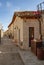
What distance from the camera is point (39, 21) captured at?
47.0 feet

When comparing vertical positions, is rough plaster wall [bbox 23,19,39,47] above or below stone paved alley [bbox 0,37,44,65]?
above

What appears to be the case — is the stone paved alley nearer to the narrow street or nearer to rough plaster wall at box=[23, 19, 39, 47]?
the narrow street

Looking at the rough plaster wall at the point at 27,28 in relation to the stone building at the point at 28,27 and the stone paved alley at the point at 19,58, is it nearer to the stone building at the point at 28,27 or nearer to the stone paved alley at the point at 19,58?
the stone building at the point at 28,27

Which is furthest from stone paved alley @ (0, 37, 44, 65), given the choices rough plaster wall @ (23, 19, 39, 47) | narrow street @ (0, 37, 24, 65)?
rough plaster wall @ (23, 19, 39, 47)

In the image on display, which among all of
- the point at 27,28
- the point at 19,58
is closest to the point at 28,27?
the point at 27,28

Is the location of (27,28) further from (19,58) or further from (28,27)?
(19,58)

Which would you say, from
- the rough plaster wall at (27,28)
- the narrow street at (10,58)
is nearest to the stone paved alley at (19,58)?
the narrow street at (10,58)

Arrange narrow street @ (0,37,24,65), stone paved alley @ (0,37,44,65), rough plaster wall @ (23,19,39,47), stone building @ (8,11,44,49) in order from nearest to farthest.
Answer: stone paved alley @ (0,37,44,65), narrow street @ (0,37,24,65), stone building @ (8,11,44,49), rough plaster wall @ (23,19,39,47)

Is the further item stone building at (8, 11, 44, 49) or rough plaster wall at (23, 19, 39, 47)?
rough plaster wall at (23, 19, 39, 47)

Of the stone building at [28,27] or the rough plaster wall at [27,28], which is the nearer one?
the stone building at [28,27]

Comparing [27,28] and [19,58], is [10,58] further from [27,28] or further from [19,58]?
[27,28]

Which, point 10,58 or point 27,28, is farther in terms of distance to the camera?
point 27,28

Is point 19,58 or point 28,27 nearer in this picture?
point 19,58

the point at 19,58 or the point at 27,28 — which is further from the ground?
the point at 27,28
